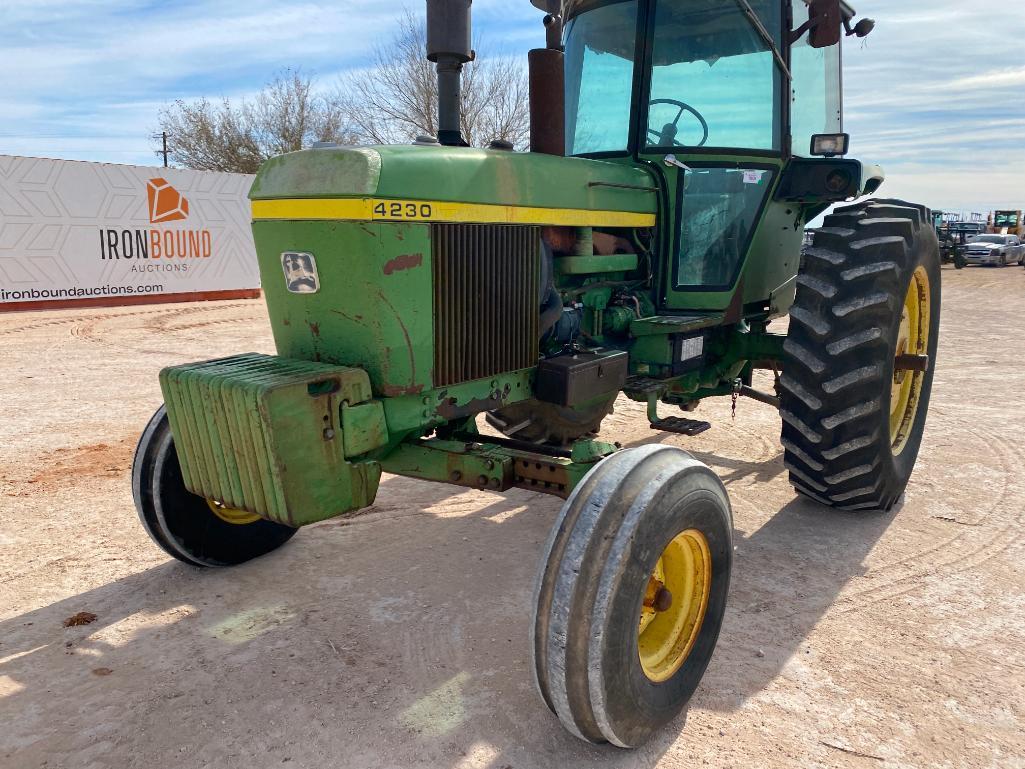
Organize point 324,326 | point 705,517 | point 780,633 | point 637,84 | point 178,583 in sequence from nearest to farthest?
point 705,517 → point 324,326 → point 780,633 → point 178,583 → point 637,84

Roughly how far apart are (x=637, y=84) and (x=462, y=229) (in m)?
1.58

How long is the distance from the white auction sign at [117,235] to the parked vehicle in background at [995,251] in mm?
24514

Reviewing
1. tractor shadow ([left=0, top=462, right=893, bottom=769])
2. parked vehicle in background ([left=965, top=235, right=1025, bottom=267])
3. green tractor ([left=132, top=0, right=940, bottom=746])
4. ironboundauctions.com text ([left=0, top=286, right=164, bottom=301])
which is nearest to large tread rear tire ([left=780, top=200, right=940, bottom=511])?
green tractor ([left=132, top=0, right=940, bottom=746])

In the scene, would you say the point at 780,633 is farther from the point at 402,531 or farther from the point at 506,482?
the point at 402,531

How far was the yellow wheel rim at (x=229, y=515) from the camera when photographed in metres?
3.79

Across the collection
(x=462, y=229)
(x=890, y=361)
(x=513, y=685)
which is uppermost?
(x=462, y=229)

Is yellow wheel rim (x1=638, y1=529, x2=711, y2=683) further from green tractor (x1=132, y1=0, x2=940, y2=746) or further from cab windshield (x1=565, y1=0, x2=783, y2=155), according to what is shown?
cab windshield (x1=565, y1=0, x2=783, y2=155)

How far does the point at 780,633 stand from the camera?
3311mm

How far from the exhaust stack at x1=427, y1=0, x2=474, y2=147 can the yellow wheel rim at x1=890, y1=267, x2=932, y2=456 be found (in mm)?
2969

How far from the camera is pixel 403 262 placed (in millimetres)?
2871

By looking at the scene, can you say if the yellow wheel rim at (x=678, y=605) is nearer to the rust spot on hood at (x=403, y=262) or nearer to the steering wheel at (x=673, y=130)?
the rust spot on hood at (x=403, y=262)

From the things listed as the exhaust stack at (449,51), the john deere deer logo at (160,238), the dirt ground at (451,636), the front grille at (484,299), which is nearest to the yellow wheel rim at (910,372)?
the dirt ground at (451,636)

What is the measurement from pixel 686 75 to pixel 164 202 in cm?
1421

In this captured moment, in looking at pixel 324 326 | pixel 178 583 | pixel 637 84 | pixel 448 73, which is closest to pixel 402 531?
pixel 178 583
